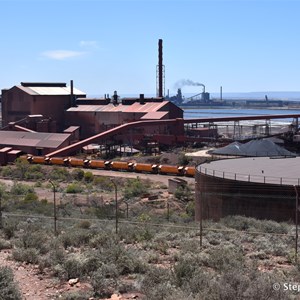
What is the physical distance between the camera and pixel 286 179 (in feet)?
67.1

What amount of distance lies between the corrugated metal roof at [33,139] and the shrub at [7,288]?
44.5 metres

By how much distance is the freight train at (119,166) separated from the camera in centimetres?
3900

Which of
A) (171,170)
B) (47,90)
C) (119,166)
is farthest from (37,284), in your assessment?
(47,90)

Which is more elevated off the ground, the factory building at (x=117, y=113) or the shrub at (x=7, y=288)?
the factory building at (x=117, y=113)

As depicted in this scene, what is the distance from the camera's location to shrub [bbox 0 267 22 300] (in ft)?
23.2

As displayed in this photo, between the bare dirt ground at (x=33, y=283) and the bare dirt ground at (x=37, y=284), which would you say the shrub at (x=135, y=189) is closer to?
the bare dirt ground at (x=37, y=284)

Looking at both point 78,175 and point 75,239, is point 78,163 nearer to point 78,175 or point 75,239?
point 78,175

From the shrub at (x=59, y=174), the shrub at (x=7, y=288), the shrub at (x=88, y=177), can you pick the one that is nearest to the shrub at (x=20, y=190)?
the shrub at (x=88, y=177)

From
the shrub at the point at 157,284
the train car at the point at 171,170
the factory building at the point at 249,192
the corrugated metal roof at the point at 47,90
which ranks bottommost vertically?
the train car at the point at 171,170

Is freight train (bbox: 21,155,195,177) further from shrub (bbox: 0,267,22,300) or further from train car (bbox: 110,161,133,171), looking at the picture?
shrub (bbox: 0,267,22,300)

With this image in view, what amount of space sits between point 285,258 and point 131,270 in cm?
321

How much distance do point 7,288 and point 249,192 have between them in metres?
13.3

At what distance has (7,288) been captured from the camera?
7.18 meters

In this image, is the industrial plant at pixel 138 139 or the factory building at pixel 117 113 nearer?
the industrial plant at pixel 138 139
